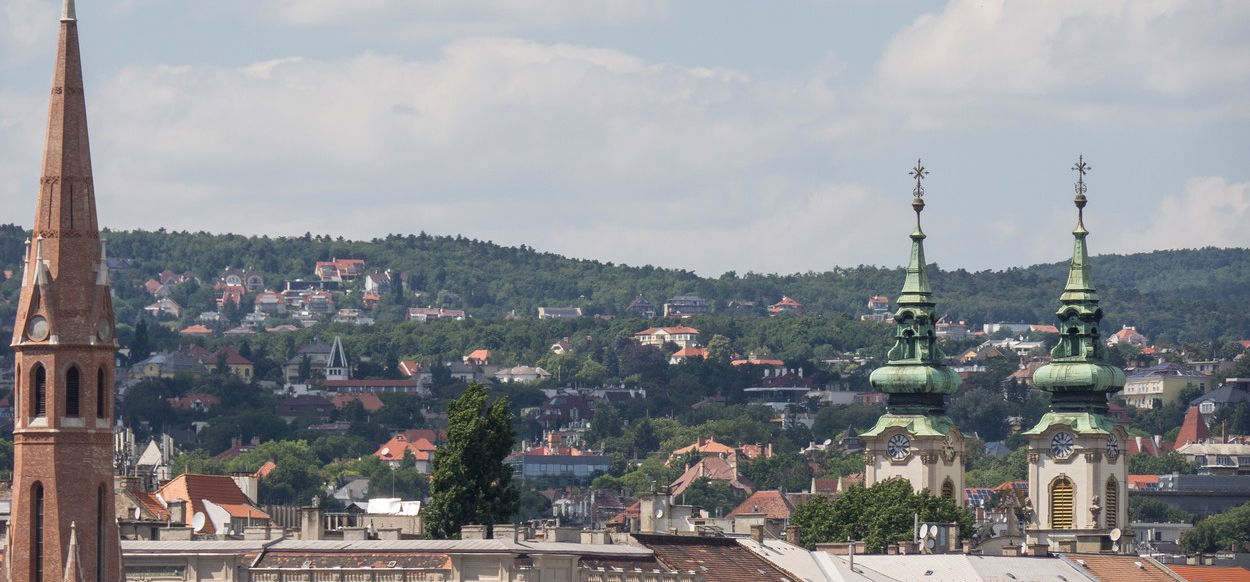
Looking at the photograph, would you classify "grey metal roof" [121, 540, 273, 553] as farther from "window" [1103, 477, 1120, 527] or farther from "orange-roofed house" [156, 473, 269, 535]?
"window" [1103, 477, 1120, 527]

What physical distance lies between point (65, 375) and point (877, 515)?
76216 mm

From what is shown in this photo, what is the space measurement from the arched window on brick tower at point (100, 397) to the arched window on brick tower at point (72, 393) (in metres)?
0.42

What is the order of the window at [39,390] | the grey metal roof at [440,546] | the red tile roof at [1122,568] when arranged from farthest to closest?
the red tile roof at [1122,568], the grey metal roof at [440,546], the window at [39,390]

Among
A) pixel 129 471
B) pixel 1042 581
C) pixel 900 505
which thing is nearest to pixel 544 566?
pixel 1042 581

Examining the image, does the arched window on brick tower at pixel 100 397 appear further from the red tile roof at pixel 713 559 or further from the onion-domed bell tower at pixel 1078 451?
the onion-domed bell tower at pixel 1078 451

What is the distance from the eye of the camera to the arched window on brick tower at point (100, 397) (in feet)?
264

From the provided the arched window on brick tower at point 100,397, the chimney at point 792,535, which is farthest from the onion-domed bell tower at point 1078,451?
the arched window on brick tower at point 100,397

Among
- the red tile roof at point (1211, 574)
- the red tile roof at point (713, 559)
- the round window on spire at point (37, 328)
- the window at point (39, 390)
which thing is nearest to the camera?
the window at point (39, 390)

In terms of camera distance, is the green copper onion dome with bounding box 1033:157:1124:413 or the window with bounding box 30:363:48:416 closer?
the window with bounding box 30:363:48:416

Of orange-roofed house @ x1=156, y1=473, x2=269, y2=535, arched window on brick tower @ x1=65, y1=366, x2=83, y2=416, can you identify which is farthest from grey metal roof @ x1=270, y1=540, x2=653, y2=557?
orange-roofed house @ x1=156, y1=473, x2=269, y2=535

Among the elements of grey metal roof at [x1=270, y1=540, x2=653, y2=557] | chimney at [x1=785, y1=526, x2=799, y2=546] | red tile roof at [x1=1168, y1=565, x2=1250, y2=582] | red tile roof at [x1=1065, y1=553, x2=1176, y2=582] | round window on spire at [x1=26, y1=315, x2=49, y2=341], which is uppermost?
round window on spire at [x1=26, y1=315, x2=49, y2=341]

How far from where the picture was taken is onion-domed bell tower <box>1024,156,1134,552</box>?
160375 mm

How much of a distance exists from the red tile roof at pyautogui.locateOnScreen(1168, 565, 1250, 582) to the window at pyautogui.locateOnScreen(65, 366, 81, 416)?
77.1m

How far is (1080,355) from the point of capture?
166125 millimetres
